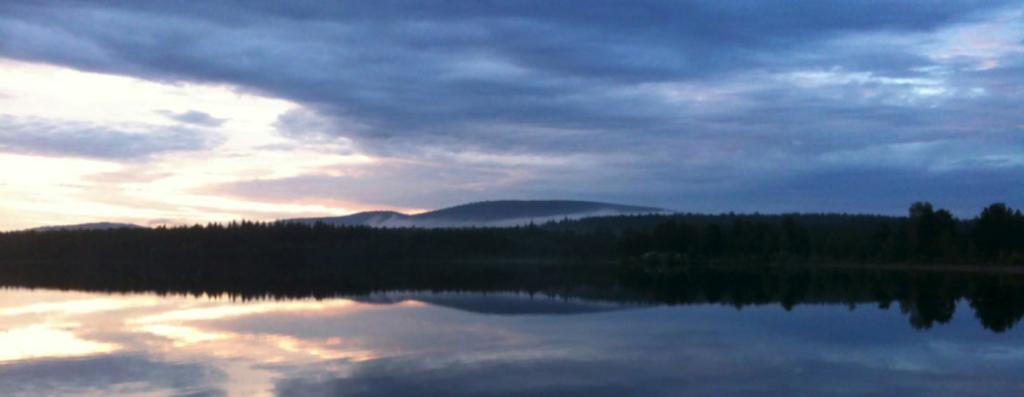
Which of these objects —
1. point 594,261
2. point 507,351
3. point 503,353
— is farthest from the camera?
point 594,261

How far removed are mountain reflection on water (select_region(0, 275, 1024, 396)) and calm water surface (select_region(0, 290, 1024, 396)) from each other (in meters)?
0.04

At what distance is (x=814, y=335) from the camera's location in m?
22.5

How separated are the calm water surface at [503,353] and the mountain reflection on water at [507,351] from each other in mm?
42

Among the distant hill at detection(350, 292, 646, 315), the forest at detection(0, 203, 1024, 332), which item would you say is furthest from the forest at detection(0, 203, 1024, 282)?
the distant hill at detection(350, 292, 646, 315)

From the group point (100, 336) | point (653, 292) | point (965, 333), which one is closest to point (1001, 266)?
point (653, 292)

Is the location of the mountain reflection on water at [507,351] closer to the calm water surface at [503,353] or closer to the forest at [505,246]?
the calm water surface at [503,353]

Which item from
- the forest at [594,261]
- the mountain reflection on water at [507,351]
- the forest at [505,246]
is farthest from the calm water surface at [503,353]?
the forest at [505,246]

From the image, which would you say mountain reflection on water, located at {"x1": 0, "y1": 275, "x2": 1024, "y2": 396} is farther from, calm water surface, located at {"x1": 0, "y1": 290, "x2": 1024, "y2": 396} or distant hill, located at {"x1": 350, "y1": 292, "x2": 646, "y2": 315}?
distant hill, located at {"x1": 350, "y1": 292, "x2": 646, "y2": 315}

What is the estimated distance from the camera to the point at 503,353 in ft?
60.2

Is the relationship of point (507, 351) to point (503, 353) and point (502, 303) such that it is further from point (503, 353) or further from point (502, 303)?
point (502, 303)

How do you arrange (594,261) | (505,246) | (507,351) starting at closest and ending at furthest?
(507,351)
(594,261)
(505,246)

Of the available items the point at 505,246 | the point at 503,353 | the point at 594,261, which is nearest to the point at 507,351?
the point at 503,353

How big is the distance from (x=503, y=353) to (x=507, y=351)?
35 cm

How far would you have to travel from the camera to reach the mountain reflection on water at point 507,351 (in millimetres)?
14547
